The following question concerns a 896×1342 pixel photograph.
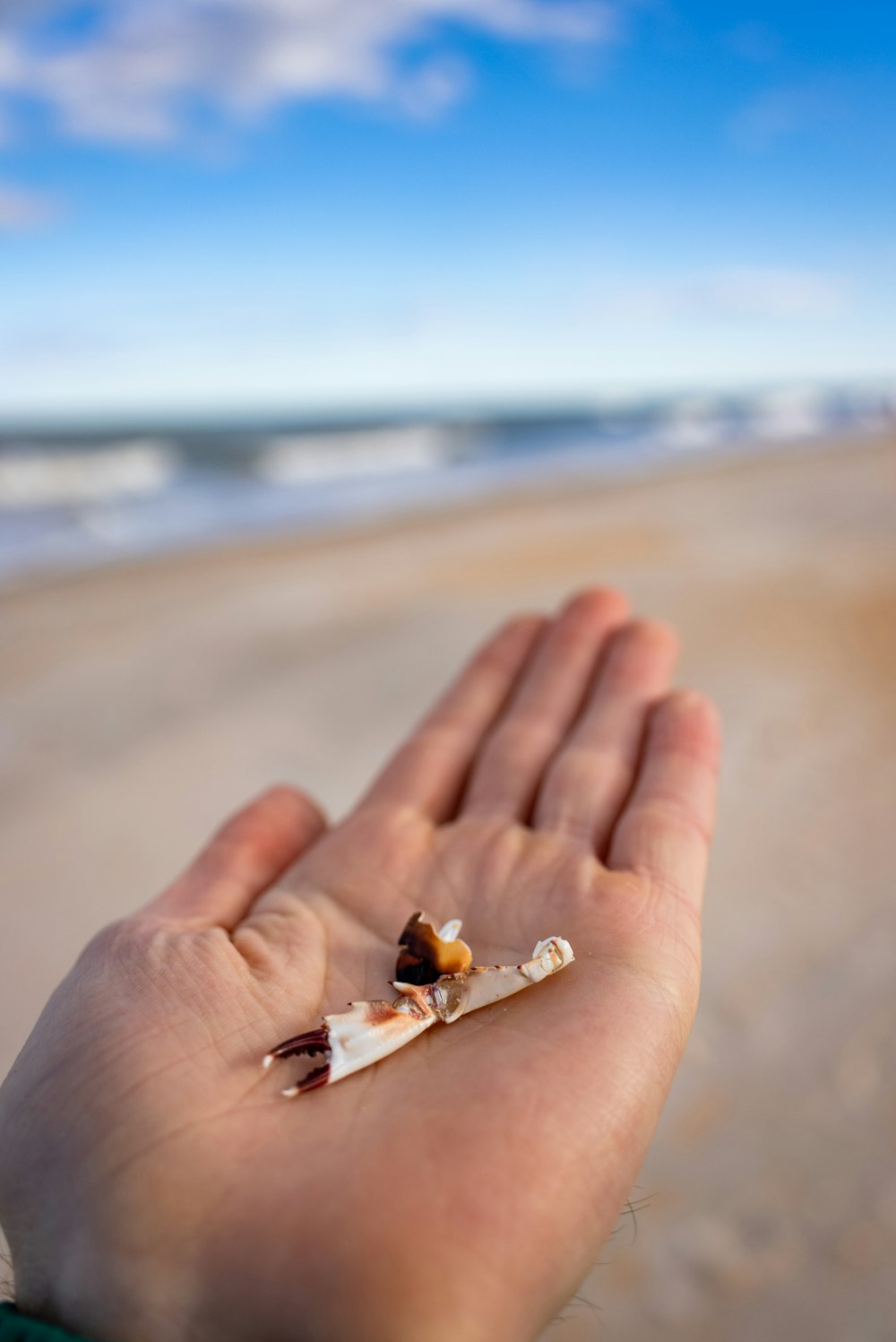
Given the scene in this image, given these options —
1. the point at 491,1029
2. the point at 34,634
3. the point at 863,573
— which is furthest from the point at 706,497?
the point at 491,1029

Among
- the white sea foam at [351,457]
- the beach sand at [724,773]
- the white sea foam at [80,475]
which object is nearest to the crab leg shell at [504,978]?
the beach sand at [724,773]

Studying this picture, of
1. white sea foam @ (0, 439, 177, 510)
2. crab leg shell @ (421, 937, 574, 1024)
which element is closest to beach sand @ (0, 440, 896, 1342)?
crab leg shell @ (421, 937, 574, 1024)

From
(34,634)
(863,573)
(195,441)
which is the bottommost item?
(863,573)

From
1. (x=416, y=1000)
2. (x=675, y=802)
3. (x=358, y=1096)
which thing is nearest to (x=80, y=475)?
(x=675, y=802)

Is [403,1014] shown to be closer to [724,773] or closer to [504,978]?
[504,978]

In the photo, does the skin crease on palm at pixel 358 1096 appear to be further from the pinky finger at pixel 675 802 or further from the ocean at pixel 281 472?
the ocean at pixel 281 472

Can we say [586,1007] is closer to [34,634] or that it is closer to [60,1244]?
[60,1244]
